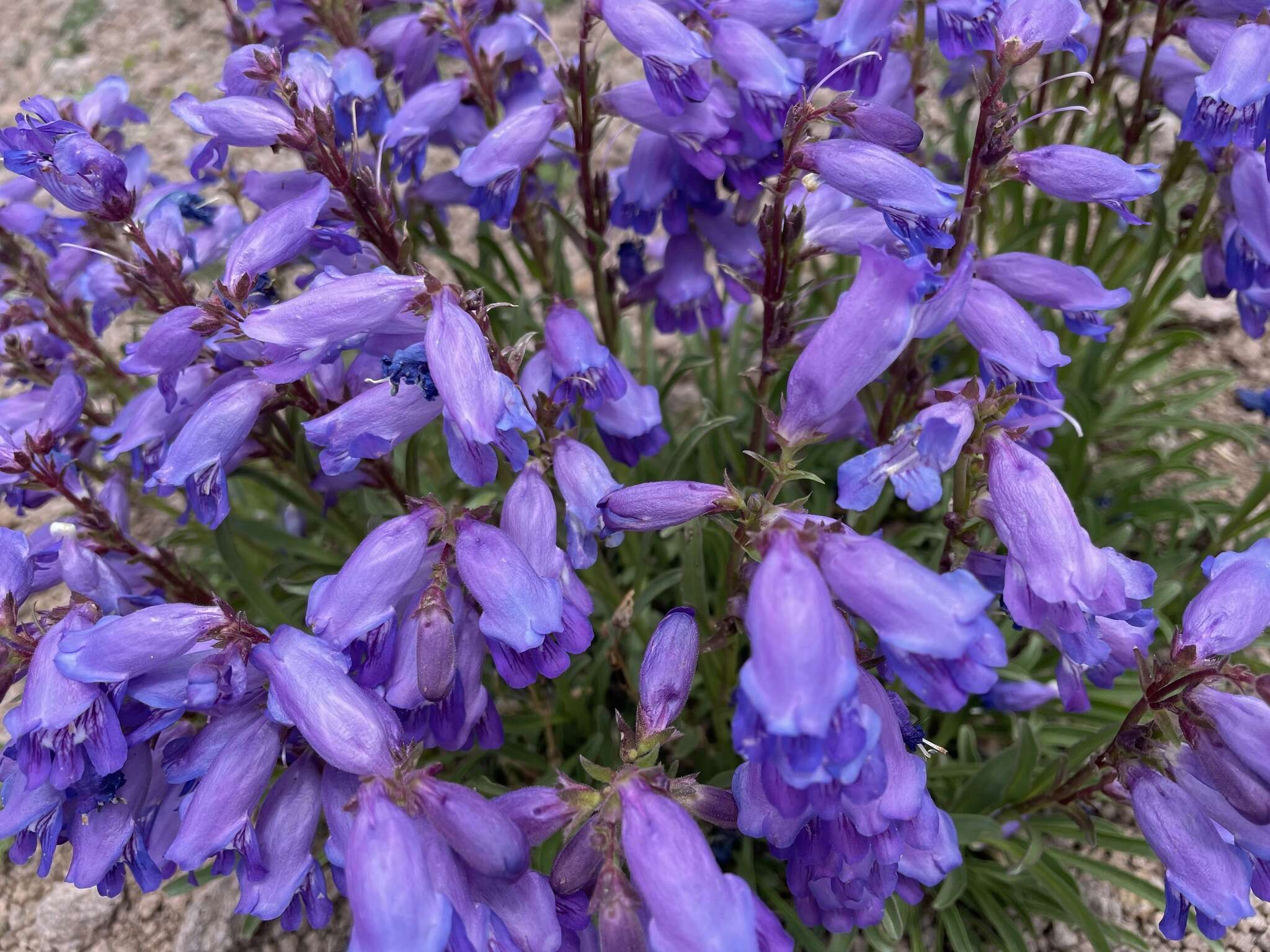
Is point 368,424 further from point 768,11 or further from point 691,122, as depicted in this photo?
point 768,11

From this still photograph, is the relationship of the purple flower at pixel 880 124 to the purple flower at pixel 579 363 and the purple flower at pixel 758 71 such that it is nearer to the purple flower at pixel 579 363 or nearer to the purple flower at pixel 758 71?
the purple flower at pixel 758 71

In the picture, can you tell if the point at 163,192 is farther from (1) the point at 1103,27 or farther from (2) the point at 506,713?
(1) the point at 1103,27

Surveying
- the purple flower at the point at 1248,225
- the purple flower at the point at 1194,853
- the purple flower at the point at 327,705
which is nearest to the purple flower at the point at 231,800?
Result: the purple flower at the point at 327,705

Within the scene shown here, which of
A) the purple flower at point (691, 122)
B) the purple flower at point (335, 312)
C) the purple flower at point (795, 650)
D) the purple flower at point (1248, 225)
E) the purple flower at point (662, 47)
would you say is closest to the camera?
the purple flower at point (795, 650)

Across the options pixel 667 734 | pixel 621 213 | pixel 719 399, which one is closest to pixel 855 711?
pixel 667 734

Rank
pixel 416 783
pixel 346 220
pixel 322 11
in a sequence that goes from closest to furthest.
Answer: pixel 416 783 < pixel 346 220 < pixel 322 11

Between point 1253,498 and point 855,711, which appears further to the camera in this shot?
point 1253,498
